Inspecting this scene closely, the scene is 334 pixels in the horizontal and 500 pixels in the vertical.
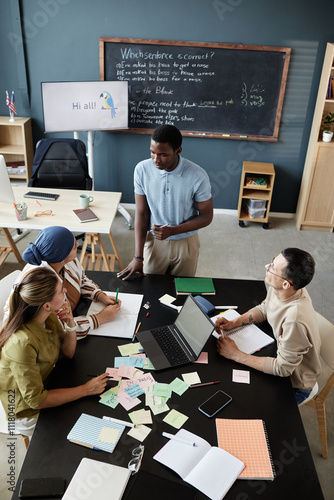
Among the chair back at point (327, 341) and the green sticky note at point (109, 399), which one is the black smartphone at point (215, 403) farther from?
the chair back at point (327, 341)

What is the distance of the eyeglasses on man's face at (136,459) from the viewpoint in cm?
163

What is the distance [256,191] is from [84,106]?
2.17 m

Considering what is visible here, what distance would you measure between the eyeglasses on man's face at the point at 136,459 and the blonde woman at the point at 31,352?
314mm

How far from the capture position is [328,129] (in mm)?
4961

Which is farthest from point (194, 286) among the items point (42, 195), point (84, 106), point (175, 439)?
point (84, 106)

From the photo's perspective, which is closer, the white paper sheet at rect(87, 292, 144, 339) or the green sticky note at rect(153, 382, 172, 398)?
the green sticky note at rect(153, 382, 172, 398)

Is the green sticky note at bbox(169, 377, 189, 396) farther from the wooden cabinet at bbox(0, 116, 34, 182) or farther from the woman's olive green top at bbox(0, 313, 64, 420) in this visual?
the wooden cabinet at bbox(0, 116, 34, 182)

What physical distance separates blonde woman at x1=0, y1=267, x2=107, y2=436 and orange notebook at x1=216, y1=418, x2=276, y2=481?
54 cm

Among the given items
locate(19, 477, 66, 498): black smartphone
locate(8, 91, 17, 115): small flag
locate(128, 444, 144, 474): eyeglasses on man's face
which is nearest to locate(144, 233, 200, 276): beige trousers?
locate(128, 444, 144, 474): eyeglasses on man's face

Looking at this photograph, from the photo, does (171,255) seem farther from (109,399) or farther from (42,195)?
(42,195)

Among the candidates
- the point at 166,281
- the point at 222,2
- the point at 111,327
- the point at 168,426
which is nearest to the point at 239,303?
the point at 166,281

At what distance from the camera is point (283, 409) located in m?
1.90

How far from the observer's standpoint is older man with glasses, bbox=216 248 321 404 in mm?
2025

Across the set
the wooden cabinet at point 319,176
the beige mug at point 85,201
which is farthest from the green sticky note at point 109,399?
the wooden cabinet at point 319,176
